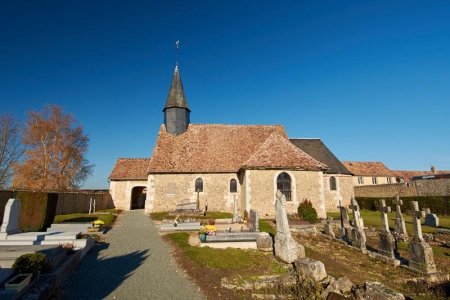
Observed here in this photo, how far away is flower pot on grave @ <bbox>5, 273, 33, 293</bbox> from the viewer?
16.4ft

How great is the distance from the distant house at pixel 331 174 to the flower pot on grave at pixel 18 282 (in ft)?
77.0

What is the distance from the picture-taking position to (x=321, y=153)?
28.8 metres

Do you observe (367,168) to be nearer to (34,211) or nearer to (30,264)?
(34,211)

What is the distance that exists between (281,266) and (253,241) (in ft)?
8.10

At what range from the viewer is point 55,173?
2906 centimetres

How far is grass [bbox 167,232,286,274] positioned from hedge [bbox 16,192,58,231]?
7667 millimetres

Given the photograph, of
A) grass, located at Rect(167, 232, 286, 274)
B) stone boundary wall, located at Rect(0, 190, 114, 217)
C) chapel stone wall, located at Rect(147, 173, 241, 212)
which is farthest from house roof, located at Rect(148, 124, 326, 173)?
grass, located at Rect(167, 232, 286, 274)

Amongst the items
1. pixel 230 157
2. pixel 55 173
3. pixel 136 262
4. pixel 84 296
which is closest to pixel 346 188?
pixel 230 157

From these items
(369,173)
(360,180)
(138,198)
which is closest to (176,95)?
(138,198)

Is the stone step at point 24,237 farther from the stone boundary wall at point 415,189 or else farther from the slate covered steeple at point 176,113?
the stone boundary wall at point 415,189

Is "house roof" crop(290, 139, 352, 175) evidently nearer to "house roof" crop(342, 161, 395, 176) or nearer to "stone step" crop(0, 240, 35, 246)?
"house roof" crop(342, 161, 395, 176)

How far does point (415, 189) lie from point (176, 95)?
27.4 meters

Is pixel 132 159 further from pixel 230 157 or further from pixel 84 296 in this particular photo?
pixel 84 296

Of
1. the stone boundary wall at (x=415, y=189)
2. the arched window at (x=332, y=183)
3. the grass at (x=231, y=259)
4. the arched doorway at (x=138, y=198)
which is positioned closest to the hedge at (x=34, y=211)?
the grass at (x=231, y=259)
